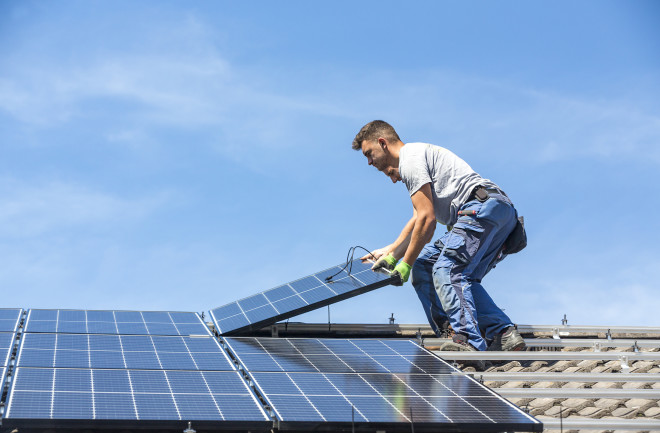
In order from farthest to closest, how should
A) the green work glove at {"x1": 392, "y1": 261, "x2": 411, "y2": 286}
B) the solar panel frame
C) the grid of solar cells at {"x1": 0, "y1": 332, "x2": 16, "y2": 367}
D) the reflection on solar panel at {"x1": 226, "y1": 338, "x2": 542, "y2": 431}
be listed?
the green work glove at {"x1": 392, "y1": 261, "x2": 411, "y2": 286}
the grid of solar cells at {"x1": 0, "y1": 332, "x2": 16, "y2": 367}
the reflection on solar panel at {"x1": 226, "y1": 338, "x2": 542, "y2": 431}
the solar panel frame

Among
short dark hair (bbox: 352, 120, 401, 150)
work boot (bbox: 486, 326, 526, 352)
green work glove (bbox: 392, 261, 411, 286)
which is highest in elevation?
short dark hair (bbox: 352, 120, 401, 150)

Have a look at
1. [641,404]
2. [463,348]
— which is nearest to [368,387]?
[463,348]

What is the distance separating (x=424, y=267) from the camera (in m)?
12.2

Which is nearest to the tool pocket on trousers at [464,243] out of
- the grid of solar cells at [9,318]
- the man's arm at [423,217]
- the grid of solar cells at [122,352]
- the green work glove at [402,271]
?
the man's arm at [423,217]

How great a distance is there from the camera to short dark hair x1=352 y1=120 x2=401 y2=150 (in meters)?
11.9

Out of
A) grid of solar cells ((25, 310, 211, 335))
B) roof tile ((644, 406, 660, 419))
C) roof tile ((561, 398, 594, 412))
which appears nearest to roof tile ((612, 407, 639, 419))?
roof tile ((644, 406, 660, 419))

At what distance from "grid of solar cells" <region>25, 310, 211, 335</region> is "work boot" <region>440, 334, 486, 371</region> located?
3141mm

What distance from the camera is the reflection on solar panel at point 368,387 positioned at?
7.95 meters

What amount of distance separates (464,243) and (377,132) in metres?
1.98

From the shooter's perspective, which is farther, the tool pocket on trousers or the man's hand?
the man's hand

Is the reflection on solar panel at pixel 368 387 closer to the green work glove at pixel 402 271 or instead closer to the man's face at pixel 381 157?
the green work glove at pixel 402 271

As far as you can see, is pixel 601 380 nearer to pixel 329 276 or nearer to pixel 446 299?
pixel 446 299

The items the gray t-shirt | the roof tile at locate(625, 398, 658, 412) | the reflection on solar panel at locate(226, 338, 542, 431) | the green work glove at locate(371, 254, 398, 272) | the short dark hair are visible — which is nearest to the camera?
the reflection on solar panel at locate(226, 338, 542, 431)

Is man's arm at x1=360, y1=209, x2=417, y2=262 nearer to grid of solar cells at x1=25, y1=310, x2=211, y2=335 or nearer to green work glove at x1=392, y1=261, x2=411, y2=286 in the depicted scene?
green work glove at x1=392, y1=261, x2=411, y2=286
